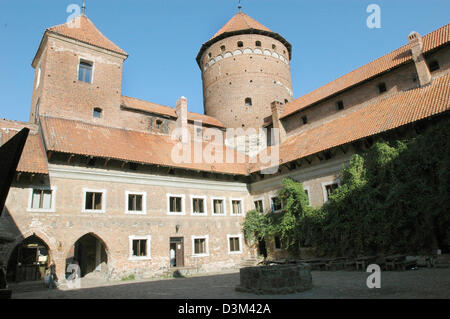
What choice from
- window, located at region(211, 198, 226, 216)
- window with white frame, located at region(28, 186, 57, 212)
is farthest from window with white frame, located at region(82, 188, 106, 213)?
window, located at region(211, 198, 226, 216)

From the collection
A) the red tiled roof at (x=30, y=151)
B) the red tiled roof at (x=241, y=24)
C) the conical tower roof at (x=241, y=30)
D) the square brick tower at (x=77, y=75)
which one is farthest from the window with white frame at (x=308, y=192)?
the red tiled roof at (x=241, y=24)

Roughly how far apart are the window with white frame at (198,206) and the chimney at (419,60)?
1599cm

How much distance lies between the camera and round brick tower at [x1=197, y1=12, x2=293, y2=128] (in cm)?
3266

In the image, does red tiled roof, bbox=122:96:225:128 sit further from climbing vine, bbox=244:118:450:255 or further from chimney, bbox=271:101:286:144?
climbing vine, bbox=244:118:450:255

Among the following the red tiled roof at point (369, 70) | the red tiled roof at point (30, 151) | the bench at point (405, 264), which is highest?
the red tiled roof at point (369, 70)

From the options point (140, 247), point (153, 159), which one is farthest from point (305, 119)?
point (140, 247)

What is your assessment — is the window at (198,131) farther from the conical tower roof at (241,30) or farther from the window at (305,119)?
the conical tower roof at (241,30)

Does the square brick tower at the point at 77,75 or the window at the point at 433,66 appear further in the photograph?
the square brick tower at the point at 77,75

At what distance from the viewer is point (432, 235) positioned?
15.4 metres

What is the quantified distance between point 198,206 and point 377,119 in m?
13.1

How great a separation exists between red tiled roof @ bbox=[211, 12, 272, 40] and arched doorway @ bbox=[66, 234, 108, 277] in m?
24.2

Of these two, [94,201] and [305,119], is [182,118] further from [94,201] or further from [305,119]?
[94,201]

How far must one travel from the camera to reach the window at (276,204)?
77.8 feet
